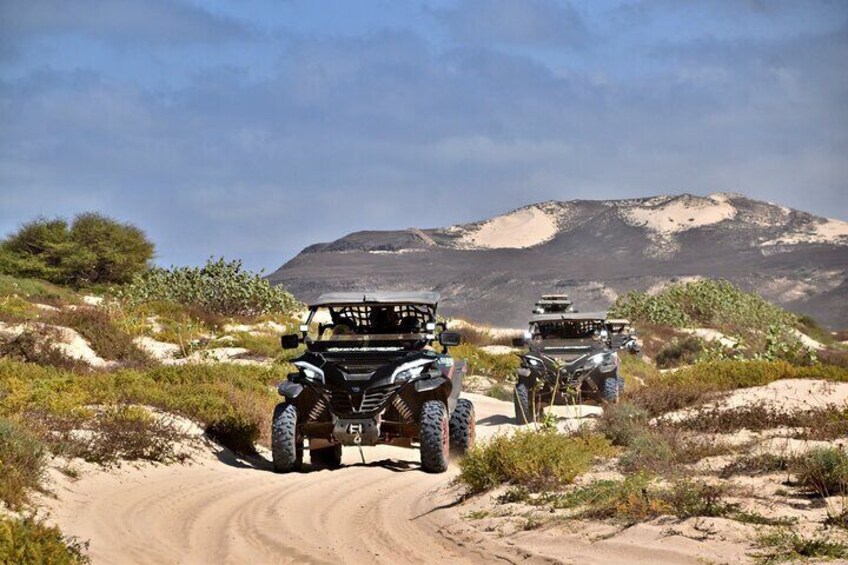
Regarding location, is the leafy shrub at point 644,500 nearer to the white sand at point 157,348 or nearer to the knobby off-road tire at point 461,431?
the knobby off-road tire at point 461,431

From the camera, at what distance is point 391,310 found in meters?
14.5

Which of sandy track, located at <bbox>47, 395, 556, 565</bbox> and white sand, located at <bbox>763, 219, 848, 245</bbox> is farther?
white sand, located at <bbox>763, 219, 848, 245</bbox>

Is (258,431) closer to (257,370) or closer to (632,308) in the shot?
(257,370)

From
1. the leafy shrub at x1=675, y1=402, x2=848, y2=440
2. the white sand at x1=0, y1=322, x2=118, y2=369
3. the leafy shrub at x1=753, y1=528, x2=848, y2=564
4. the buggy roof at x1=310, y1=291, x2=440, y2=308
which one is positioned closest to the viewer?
the leafy shrub at x1=753, y1=528, x2=848, y2=564

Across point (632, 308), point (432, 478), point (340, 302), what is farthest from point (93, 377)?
point (632, 308)

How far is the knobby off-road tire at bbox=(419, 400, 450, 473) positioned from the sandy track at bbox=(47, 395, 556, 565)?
231 mm

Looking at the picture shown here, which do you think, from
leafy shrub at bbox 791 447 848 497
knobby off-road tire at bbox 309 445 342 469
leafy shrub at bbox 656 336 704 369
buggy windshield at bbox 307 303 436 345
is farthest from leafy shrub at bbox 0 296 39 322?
leafy shrub at bbox 791 447 848 497

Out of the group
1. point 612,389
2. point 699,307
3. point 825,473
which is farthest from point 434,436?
point 699,307

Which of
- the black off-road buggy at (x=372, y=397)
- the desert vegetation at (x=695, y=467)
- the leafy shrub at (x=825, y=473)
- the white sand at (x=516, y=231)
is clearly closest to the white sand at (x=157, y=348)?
the desert vegetation at (x=695, y=467)

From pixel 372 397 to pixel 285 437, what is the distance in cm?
117

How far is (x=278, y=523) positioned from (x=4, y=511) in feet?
8.39

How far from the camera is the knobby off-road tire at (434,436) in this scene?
1299 centimetres

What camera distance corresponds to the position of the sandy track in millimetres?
8742

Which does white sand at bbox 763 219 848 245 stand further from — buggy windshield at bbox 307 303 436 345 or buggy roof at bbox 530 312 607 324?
buggy windshield at bbox 307 303 436 345
